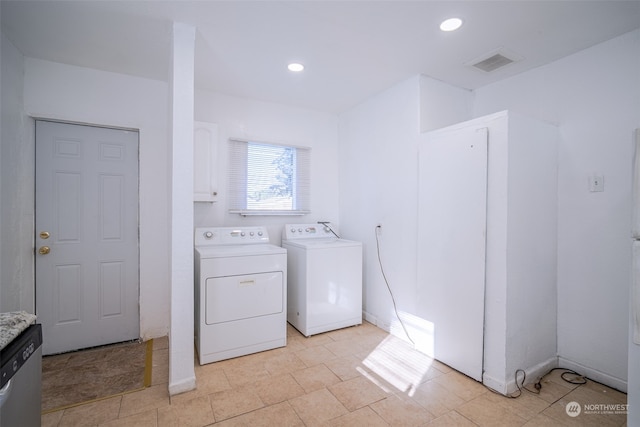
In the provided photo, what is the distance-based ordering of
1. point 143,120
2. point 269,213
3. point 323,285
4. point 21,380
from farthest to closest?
point 269,213, point 323,285, point 143,120, point 21,380

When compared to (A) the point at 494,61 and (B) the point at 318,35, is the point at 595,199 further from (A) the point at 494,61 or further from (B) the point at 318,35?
(B) the point at 318,35

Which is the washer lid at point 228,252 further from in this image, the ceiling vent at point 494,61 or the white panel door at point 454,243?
the ceiling vent at point 494,61

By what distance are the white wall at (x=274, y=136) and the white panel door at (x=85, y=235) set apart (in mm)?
706

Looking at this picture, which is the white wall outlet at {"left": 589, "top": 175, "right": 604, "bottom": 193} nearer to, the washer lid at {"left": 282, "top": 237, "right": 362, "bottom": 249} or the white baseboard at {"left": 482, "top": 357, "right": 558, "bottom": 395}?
the white baseboard at {"left": 482, "top": 357, "right": 558, "bottom": 395}

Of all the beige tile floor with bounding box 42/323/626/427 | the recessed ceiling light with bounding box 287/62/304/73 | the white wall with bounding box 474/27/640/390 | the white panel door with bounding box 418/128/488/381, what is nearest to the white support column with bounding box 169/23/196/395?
the beige tile floor with bounding box 42/323/626/427

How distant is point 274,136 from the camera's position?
350 cm

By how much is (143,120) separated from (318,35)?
1856mm

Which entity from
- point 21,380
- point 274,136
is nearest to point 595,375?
point 21,380

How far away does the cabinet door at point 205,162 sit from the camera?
2887 mm

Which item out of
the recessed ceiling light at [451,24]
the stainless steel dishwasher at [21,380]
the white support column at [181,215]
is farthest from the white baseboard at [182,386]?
the recessed ceiling light at [451,24]

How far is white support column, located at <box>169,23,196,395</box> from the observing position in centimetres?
199

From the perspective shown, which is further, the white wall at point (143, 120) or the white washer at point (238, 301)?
the white wall at point (143, 120)

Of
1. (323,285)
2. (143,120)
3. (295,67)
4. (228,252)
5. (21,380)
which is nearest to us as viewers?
(21,380)

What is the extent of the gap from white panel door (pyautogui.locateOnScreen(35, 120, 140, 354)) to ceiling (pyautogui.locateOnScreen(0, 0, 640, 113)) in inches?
28.3
